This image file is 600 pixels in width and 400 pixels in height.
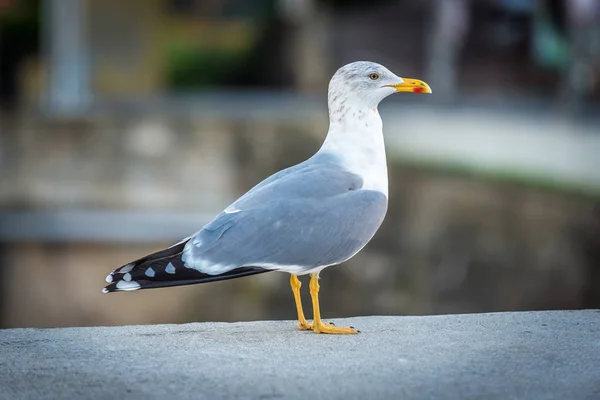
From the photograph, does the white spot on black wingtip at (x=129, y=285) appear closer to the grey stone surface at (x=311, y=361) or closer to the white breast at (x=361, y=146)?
the grey stone surface at (x=311, y=361)

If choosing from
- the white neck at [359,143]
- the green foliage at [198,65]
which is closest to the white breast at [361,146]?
the white neck at [359,143]

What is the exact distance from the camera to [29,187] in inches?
445

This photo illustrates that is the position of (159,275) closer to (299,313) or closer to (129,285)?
(129,285)

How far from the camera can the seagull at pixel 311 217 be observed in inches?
127

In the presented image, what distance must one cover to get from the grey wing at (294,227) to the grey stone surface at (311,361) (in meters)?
0.25

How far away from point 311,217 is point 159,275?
48 cm

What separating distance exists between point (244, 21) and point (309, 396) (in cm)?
1510

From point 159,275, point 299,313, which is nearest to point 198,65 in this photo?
point 299,313

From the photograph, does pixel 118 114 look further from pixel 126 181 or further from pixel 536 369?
pixel 536 369

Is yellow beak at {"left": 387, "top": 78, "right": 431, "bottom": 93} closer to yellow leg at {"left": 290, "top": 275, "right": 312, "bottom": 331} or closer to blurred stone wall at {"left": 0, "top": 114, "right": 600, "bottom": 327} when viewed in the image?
yellow leg at {"left": 290, "top": 275, "right": 312, "bottom": 331}

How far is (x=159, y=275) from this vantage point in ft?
10.5

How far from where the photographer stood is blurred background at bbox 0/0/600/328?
899 cm

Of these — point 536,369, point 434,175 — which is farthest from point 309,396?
point 434,175

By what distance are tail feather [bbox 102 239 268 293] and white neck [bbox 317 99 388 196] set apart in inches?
19.4
